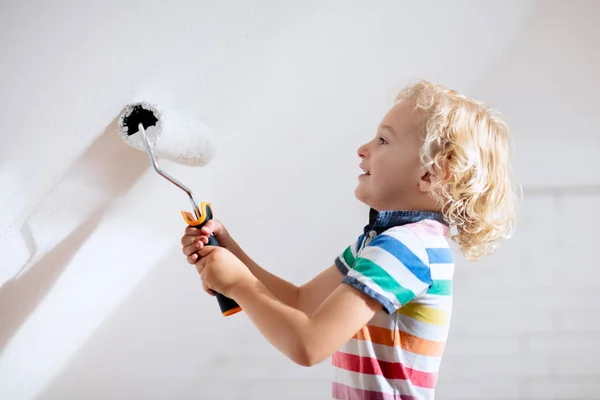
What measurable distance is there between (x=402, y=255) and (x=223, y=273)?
216mm

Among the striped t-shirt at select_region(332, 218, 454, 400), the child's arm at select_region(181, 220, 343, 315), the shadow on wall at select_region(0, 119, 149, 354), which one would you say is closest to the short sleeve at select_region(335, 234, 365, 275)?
the child's arm at select_region(181, 220, 343, 315)

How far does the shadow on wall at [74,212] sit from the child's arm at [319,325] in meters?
0.28

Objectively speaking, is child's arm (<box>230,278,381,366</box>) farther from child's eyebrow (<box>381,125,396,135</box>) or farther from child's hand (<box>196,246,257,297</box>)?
child's eyebrow (<box>381,125,396,135</box>)

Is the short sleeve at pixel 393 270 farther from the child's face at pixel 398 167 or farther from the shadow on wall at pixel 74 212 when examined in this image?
the shadow on wall at pixel 74 212

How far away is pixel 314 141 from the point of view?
1.12 meters

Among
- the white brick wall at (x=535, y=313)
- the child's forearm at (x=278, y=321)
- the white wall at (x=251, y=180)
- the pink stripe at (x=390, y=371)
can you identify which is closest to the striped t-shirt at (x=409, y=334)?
the pink stripe at (x=390, y=371)

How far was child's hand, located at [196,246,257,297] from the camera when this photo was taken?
75 cm

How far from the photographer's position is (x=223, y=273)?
2.50ft

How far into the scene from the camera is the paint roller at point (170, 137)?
75 cm

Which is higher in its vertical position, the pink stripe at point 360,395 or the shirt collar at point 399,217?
the shirt collar at point 399,217

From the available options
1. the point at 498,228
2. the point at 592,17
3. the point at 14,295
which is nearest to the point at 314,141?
the point at 498,228

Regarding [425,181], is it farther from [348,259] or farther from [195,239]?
[195,239]

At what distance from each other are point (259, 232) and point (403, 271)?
52cm

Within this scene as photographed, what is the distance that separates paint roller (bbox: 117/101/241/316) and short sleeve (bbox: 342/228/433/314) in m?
0.18
